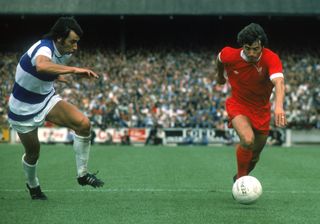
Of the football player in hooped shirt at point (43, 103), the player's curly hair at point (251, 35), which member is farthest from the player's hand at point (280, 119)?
the football player in hooped shirt at point (43, 103)

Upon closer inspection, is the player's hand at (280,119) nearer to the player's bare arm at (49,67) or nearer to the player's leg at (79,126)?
the player's bare arm at (49,67)

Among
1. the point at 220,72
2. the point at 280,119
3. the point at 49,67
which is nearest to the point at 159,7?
the point at 220,72

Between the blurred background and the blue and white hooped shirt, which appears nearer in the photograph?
the blue and white hooped shirt

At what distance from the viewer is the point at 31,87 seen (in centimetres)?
938

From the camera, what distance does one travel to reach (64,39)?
367 inches

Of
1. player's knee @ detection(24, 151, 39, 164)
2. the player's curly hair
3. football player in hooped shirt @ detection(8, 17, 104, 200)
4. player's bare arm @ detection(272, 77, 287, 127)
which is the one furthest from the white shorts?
player's bare arm @ detection(272, 77, 287, 127)

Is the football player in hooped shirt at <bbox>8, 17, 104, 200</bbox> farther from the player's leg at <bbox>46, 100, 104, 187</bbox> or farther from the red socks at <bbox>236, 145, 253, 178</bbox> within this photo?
the red socks at <bbox>236, 145, 253, 178</bbox>

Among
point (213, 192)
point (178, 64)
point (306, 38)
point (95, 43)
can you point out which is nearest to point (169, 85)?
point (178, 64)

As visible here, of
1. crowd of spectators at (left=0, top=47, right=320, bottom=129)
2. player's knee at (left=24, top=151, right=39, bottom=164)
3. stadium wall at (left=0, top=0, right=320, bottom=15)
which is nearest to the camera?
player's knee at (left=24, top=151, right=39, bottom=164)

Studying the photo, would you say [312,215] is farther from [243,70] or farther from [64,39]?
[64,39]

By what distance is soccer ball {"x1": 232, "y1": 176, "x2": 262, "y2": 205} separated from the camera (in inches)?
348

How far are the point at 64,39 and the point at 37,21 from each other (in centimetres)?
3529

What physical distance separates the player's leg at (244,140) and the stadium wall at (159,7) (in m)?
31.2

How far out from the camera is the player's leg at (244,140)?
9.65m
